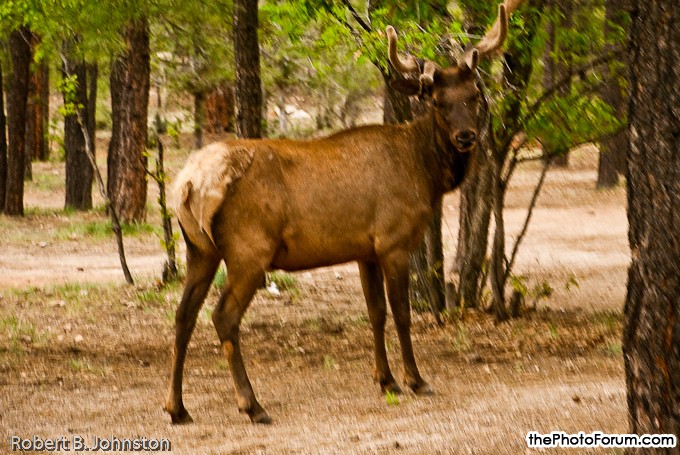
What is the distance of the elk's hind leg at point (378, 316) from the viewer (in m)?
8.56

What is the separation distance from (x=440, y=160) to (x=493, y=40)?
1.05 m

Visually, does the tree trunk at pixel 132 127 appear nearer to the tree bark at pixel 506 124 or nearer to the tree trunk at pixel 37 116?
the tree trunk at pixel 37 116

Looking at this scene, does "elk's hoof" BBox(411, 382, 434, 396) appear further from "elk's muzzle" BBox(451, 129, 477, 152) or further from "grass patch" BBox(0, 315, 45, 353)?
"grass patch" BBox(0, 315, 45, 353)

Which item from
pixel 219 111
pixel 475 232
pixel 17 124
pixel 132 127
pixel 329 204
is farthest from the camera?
pixel 219 111

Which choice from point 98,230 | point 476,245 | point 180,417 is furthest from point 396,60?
point 98,230

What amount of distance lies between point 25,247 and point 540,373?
12536mm

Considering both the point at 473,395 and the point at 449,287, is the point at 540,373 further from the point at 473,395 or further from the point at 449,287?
the point at 449,287

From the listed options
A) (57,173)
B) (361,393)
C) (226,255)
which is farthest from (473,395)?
(57,173)

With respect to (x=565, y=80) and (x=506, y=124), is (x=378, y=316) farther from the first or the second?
(x=565, y=80)

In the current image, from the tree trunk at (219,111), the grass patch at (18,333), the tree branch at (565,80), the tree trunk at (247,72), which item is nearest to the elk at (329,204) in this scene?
the tree branch at (565,80)

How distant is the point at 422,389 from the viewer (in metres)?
8.54

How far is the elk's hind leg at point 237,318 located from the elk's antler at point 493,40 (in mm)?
2241

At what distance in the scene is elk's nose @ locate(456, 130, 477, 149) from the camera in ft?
27.6

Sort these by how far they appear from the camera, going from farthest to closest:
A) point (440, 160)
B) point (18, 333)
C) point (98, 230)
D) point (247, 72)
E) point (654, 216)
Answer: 1. point (98, 230)
2. point (247, 72)
3. point (18, 333)
4. point (440, 160)
5. point (654, 216)
